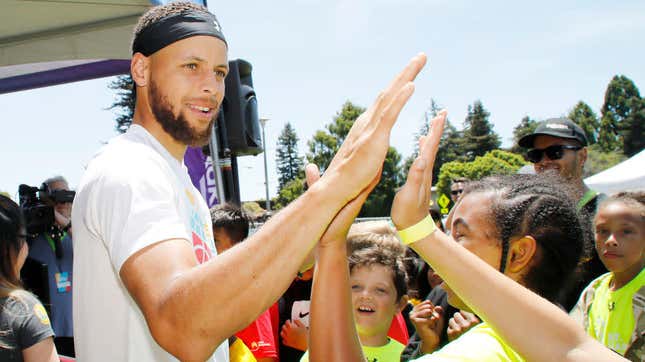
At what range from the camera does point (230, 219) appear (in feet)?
12.0

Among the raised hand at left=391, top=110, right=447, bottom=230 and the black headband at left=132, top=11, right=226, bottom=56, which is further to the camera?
the black headband at left=132, top=11, right=226, bottom=56

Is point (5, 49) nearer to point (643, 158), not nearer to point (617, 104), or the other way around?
point (643, 158)

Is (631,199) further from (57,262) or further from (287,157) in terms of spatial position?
(287,157)

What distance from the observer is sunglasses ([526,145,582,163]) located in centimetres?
383

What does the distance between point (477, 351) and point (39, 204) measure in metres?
4.25

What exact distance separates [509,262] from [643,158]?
28.5ft

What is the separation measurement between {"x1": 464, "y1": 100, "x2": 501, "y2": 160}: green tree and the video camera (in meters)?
80.0

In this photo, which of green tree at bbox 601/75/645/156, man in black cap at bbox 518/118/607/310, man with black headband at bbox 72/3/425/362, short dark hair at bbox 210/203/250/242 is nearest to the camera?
man with black headband at bbox 72/3/425/362

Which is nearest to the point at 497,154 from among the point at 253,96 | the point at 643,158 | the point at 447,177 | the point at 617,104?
the point at 447,177

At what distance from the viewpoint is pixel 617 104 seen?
251 feet

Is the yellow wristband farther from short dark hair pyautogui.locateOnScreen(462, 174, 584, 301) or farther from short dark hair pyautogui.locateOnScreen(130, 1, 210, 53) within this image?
short dark hair pyautogui.locateOnScreen(130, 1, 210, 53)

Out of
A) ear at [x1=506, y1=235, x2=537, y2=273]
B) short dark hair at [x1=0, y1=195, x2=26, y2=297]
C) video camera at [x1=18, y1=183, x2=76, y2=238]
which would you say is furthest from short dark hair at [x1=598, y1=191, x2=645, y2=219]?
video camera at [x1=18, y1=183, x2=76, y2=238]

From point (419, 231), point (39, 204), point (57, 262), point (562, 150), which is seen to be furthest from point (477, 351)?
point (57, 262)

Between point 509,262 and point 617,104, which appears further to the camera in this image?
point 617,104
